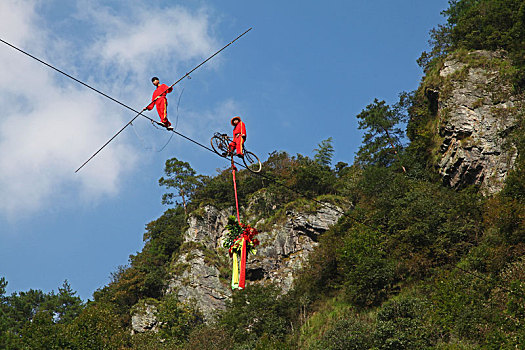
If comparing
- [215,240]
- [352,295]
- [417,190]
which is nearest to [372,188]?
[417,190]

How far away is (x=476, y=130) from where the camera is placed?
1216 inches

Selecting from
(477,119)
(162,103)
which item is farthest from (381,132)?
(162,103)

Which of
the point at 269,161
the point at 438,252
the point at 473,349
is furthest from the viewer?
the point at 269,161

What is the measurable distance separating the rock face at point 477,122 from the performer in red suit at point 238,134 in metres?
18.6

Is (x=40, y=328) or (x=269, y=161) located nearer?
(x=40, y=328)

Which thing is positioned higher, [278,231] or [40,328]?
[278,231]

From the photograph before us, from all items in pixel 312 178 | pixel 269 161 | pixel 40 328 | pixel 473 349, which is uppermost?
pixel 269 161

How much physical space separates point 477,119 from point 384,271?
1137 centimetres

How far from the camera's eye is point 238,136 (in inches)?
553

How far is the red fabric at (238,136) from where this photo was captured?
14.0 metres

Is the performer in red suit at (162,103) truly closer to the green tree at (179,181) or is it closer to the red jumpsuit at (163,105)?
the red jumpsuit at (163,105)

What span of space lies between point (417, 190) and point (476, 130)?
4995 mm

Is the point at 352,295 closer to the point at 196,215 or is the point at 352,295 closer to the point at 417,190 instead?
the point at 417,190

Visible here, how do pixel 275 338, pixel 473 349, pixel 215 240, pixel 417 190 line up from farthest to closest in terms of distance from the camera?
pixel 215 240 < pixel 417 190 < pixel 275 338 < pixel 473 349
